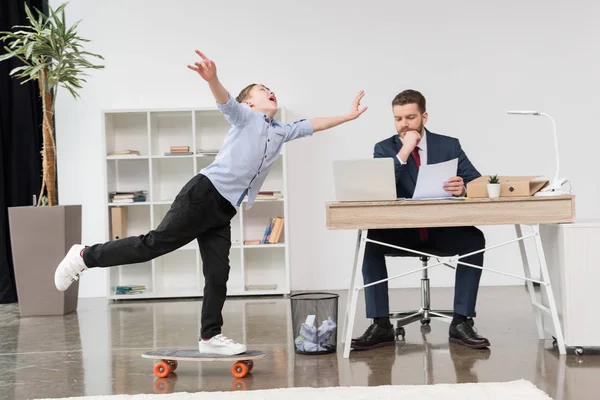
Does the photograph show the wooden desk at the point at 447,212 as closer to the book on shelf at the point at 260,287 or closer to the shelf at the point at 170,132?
the book on shelf at the point at 260,287

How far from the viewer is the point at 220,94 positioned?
9.36 feet

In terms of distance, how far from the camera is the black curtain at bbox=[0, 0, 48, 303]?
588cm

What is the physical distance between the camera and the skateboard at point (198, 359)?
2.98m

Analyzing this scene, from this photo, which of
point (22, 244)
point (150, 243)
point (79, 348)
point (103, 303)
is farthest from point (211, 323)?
point (103, 303)

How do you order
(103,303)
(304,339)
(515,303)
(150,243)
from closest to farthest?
(150,243)
(304,339)
(515,303)
(103,303)

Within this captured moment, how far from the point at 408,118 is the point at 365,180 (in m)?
0.61

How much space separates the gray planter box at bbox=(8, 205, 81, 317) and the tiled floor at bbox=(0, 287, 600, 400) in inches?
9.2

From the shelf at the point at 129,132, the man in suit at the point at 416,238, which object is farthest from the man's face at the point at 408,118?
the shelf at the point at 129,132

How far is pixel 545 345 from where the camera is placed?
3426mm

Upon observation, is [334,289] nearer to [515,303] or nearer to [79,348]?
[515,303]

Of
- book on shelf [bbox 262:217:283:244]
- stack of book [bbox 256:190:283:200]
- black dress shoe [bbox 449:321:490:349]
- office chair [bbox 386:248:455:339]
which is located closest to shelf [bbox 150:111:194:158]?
stack of book [bbox 256:190:283:200]

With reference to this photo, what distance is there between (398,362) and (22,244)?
3.03 m

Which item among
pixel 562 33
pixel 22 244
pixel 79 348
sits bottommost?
pixel 79 348

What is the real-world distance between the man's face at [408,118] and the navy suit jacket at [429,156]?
7cm
